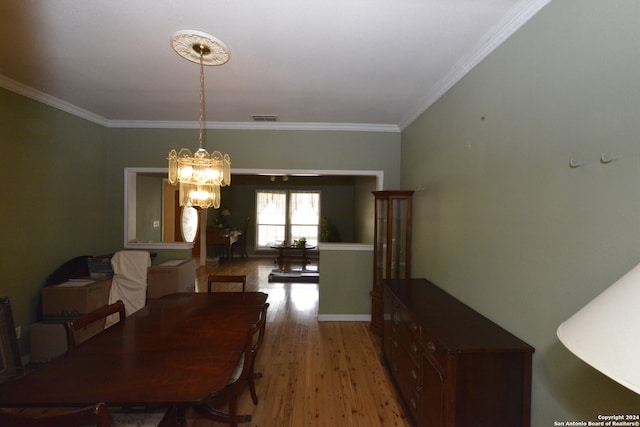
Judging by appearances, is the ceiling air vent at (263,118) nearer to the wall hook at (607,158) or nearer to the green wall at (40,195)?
the green wall at (40,195)

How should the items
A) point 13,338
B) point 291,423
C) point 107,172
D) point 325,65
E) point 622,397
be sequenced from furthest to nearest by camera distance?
1. point 107,172
2. point 325,65
3. point 291,423
4. point 13,338
5. point 622,397

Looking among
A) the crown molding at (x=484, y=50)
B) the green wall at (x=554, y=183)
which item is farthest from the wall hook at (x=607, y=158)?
the crown molding at (x=484, y=50)

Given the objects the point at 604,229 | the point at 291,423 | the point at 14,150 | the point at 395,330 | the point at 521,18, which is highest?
the point at 521,18

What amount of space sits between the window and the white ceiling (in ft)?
17.4

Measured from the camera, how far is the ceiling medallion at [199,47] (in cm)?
170

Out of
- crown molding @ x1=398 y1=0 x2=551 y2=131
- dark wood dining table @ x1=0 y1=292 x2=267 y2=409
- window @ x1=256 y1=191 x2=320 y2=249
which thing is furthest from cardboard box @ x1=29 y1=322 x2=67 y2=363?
window @ x1=256 y1=191 x2=320 y2=249

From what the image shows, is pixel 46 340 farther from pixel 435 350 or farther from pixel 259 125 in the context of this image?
pixel 435 350

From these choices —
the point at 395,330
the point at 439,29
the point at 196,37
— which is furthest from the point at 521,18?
the point at 395,330

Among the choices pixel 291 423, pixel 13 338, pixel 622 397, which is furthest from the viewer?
pixel 291 423

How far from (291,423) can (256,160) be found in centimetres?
291

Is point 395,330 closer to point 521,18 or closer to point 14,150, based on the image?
point 521,18

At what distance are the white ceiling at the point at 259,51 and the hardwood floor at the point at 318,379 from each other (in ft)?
8.81

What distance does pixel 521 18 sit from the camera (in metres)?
1.45

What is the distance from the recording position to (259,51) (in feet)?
6.23
